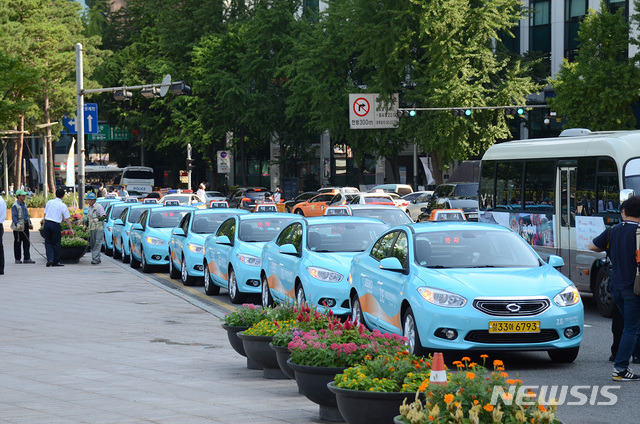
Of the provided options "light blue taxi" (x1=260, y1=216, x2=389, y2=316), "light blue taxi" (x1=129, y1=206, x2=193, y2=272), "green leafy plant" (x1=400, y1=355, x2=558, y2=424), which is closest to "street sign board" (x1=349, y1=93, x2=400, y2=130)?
"light blue taxi" (x1=129, y1=206, x2=193, y2=272)

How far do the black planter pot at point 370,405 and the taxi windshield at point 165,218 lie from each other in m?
19.9

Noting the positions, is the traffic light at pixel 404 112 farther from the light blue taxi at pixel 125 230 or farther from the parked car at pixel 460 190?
the light blue taxi at pixel 125 230

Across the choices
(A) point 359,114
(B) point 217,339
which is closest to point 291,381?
(B) point 217,339

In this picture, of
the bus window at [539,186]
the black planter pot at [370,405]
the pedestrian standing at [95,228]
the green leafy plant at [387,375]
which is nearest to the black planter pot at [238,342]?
the green leafy plant at [387,375]

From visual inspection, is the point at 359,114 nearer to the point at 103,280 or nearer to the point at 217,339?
the point at 103,280

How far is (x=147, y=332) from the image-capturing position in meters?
13.8

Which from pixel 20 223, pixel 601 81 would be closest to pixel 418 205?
pixel 601 81

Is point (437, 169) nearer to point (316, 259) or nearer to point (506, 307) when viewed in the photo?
point (316, 259)

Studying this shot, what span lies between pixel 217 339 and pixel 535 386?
180 inches

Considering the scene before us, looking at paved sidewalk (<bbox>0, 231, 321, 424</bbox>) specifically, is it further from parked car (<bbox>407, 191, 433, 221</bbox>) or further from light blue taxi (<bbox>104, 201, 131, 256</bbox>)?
parked car (<bbox>407, 191, 433, 221</bbox>)

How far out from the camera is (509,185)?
2055cm

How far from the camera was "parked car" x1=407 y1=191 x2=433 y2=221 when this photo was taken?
49844 millimetres

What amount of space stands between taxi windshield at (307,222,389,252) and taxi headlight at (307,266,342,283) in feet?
2.49

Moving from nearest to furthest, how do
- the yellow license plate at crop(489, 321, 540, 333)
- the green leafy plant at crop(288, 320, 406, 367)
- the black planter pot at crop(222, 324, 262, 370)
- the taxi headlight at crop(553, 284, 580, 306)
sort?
1. the green leafy plant at crop(288, 320, 406, 367)
2. the black planter pot at crop(222, 324, 262, 370)
3. the yellow license plate at crop(489, 321, 540, 333)
4. the taxi headlight at crop(553, 284, 580, 306)
